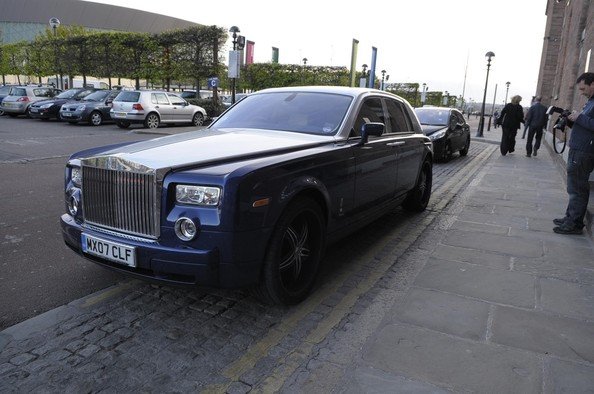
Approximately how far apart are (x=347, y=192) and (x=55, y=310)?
2.56 metres

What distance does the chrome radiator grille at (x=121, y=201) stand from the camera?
120 inches

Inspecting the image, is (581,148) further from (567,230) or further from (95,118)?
(95,118)

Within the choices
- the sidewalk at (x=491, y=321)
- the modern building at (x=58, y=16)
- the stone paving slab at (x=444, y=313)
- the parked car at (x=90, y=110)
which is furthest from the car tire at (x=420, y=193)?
the modern building at (x=58, y=16)

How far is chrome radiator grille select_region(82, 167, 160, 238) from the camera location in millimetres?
3043

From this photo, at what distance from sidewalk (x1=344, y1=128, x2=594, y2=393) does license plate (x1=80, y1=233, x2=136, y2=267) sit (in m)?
1.63

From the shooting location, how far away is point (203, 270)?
2883 mm

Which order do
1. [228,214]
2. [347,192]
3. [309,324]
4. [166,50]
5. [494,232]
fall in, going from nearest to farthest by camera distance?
[228,214], [309,324], [347,192], [494,232], [166,50]

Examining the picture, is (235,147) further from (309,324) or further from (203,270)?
(309,324)

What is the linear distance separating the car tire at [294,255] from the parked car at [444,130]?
9475mm

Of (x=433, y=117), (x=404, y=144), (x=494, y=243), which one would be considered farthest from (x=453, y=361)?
(x=433, y=117)

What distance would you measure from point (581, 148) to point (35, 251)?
243 inches

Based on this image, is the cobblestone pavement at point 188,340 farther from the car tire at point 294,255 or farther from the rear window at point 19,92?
the rear window at point 19,92

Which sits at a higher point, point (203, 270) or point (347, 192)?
point (347, 192)

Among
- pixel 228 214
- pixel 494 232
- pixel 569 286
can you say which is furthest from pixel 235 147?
pixel 494 232
